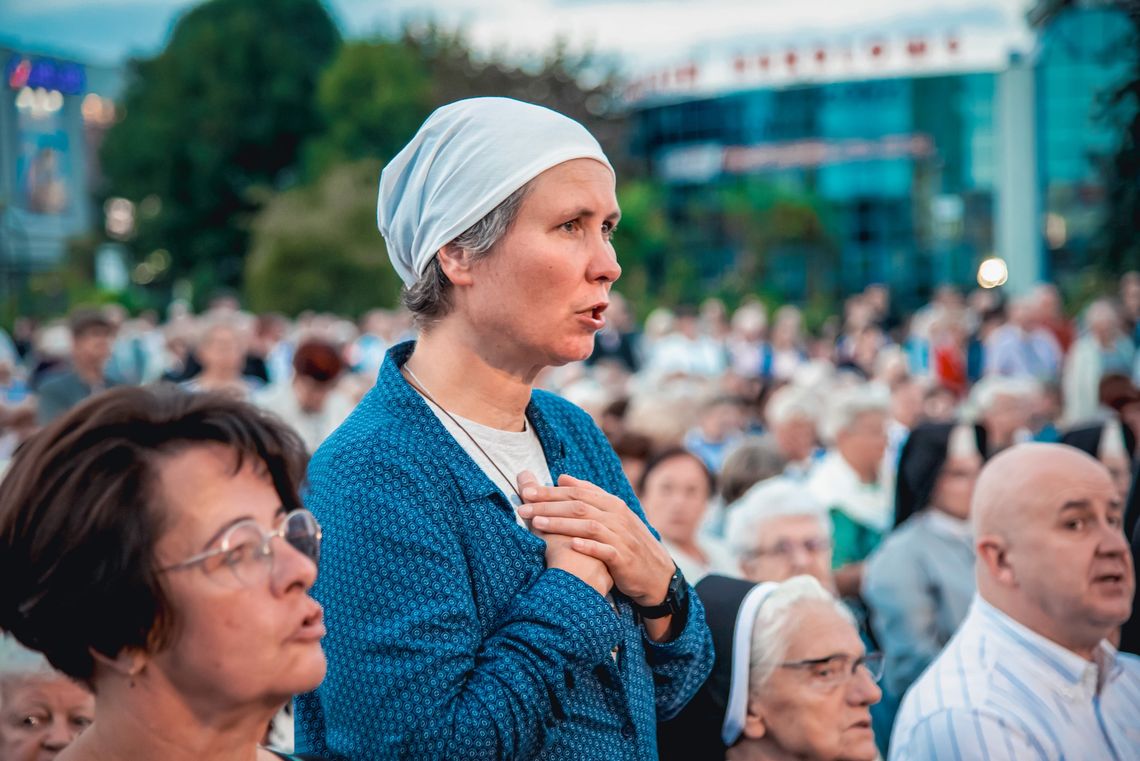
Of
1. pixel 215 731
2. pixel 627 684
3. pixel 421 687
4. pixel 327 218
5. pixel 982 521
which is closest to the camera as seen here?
pixel 215 731

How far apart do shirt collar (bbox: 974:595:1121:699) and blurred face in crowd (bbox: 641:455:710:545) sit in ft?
6.62

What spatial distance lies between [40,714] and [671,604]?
1379 millimetres

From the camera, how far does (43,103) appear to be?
205 feet

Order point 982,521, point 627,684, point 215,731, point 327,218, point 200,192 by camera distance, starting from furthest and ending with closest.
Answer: point 200,192 → point 327,218 → point 982,521 → point 627,684 → point 215,731

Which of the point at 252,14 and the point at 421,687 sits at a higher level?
the point at 252,14

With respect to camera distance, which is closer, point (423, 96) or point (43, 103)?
point (423, 96)

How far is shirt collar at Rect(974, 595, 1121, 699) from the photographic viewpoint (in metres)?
3.38

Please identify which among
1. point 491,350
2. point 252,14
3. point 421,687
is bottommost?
point 421,687

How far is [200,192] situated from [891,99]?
22.2 meters

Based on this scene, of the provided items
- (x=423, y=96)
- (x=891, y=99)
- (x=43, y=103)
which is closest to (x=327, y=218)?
(x=423, y=96)

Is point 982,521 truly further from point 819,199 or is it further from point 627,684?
point 819,199

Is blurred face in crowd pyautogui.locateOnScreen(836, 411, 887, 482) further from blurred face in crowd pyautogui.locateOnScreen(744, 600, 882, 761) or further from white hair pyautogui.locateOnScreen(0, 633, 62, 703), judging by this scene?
white hair pyautogui.locateOnScreen(0, 633, 62, 703)

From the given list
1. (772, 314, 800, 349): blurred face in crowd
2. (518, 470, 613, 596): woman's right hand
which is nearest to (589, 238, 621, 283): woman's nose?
(518, 470, 613, 596): woman's right hand

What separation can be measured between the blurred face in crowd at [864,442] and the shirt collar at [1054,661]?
11.8 ft
